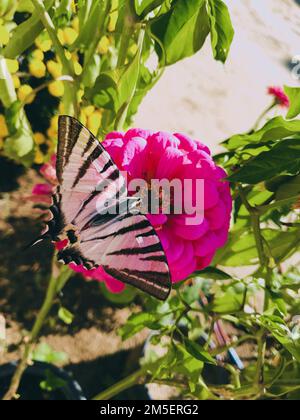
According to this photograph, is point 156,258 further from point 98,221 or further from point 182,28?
point 182,28

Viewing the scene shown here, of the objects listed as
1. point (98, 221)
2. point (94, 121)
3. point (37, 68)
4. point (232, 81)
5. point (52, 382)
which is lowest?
point (52, 382)

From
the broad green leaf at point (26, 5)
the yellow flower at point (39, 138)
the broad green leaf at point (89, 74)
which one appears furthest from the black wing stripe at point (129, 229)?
the yellow flower at point (39, 138)

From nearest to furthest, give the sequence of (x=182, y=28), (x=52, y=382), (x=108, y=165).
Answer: (x=108, y=165) → (x=182, y=28) → (x=52, y=382)

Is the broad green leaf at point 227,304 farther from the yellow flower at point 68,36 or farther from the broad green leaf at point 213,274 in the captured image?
the yellow flower at point 68,36

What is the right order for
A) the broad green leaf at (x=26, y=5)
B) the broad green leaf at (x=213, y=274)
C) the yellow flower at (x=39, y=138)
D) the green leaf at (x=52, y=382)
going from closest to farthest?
the broad green leaf at (x=213, y=274)
the broad green leaf at (x=26, y=5)
the green leaf at (x=52, y=382)
the yellow flower at (x=39, y=138)

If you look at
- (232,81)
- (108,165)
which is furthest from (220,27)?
(232,81)

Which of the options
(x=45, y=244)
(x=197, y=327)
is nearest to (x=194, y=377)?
(x=197, y=327)

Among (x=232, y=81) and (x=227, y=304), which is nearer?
(x=227, y=304)

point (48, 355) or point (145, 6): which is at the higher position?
point (145, 6)
